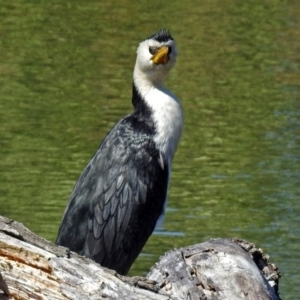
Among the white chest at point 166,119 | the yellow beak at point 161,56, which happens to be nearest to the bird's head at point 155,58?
the yellow beak at point 161,56

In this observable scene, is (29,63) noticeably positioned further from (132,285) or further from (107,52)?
(132,285)

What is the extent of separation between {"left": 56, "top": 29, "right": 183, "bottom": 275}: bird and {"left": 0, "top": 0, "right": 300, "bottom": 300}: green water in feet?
5.95

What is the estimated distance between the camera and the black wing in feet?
23.0

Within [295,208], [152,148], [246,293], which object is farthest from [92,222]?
[295,208]

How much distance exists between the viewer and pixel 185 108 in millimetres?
13211

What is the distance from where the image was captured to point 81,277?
15.8 feet

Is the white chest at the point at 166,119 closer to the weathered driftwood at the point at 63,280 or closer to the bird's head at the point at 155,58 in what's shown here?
the bird's head at the point at 155,58

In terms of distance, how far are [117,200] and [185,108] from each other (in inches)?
245

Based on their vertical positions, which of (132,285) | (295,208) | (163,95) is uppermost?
(163,95)

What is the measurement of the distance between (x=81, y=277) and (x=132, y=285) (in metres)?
0.21

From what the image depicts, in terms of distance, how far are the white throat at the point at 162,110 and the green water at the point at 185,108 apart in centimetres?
179

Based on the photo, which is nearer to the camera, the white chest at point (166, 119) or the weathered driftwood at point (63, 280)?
the weathered driftwood at point (63, 280)

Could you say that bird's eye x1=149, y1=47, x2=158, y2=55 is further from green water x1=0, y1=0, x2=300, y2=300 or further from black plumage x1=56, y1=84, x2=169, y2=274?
green water x1=0, y1=0, x2=300, y2=300

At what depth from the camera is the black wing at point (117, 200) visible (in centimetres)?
701
